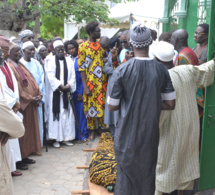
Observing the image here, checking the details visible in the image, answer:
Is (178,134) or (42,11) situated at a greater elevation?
(42,11)

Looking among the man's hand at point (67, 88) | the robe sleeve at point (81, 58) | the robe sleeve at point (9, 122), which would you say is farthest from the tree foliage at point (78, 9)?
the robe sleeve at point (9, 122)

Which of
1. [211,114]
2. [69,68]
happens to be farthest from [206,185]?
[69,68]

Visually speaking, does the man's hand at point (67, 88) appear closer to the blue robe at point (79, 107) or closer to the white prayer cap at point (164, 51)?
the blue robe at point (79, 107)

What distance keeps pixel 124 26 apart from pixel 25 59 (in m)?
10.1

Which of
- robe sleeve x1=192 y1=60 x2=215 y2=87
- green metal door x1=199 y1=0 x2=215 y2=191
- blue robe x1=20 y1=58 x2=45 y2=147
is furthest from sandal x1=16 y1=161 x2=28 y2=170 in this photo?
robe sleeve x1=192 y1=60 x2=215 y2=87

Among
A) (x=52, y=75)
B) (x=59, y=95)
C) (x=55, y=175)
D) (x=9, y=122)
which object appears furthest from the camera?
(x=59, y=95)

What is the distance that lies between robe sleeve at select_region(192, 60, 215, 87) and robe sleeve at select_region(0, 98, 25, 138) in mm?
2108

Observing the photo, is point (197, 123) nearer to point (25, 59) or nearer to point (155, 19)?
point (25, 59)

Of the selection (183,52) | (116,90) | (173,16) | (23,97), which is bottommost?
(23,97)

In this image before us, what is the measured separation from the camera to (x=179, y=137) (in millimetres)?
3602

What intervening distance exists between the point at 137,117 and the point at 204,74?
49.7 inches

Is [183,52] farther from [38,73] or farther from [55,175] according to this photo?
[38,73]

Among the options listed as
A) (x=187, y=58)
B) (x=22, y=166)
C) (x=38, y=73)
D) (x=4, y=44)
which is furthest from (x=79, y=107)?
(x=187, y=58)

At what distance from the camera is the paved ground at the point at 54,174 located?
15.5 feet
